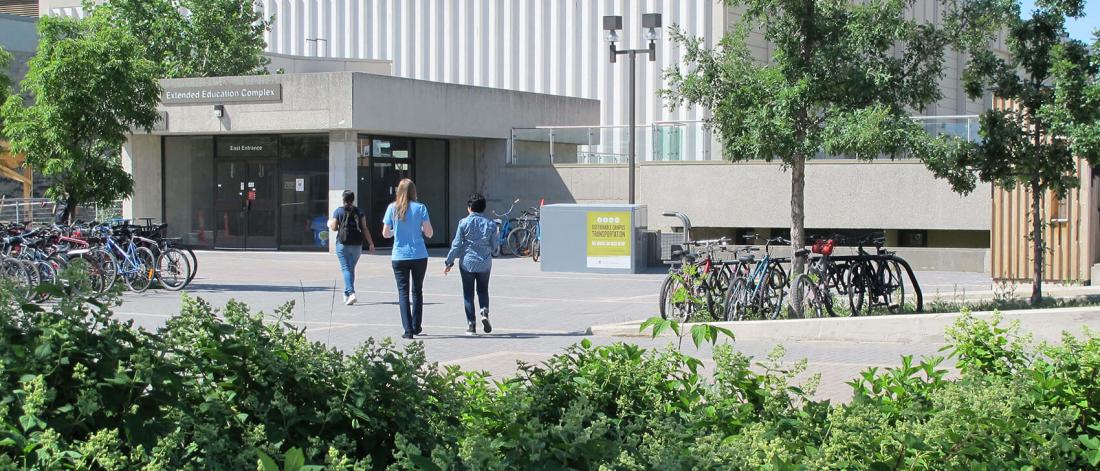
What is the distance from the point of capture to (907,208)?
2622cm

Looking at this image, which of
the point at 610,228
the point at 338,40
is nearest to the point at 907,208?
the point at 610,228

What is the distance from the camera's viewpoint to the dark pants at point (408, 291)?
43.3ft

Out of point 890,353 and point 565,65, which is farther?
point 565,65

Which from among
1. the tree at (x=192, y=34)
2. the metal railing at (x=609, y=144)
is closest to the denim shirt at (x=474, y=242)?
the metal railing at (x=609, y=144)

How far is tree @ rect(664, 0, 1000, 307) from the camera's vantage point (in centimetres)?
1376

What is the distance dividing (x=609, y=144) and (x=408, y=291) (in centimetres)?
1815

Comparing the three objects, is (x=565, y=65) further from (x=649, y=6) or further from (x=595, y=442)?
(x=595, y=442)

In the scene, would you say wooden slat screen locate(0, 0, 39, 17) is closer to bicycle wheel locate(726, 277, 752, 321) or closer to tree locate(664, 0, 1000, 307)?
tree locate(664, 0, 1000, 307)

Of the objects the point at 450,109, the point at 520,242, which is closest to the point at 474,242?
the point at 520,242

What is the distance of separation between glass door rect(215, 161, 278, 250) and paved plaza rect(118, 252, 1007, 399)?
9.64ft

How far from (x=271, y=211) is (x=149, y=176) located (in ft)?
12.5

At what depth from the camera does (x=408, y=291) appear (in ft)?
43.6

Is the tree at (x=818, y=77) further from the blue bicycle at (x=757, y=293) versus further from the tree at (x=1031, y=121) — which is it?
the tree at (x=1031, y=121)

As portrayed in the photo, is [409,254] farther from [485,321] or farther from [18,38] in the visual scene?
[18,38]
